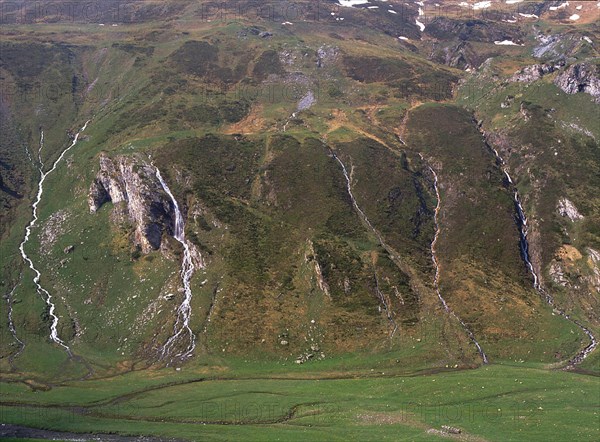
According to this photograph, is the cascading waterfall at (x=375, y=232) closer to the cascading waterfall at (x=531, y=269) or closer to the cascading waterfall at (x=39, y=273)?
the cascading waterfall at (x=531, y=269)

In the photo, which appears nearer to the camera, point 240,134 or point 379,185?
point 379,185

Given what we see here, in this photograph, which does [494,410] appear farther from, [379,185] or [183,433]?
[379,185]

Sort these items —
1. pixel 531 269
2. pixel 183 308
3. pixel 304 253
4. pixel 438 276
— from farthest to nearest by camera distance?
1. pixel 531 269
2. pixel 304 253
3. pixel 438 276
4. pixel 183 308

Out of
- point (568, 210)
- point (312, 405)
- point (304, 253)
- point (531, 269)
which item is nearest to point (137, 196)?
point (304, 253)

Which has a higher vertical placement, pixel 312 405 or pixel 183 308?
pixel 312 405

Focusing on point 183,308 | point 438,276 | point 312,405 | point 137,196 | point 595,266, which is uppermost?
point 312,405

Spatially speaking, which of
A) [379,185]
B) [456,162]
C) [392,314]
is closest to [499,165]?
[456,162]

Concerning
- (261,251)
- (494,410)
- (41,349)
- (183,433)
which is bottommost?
(41,349)

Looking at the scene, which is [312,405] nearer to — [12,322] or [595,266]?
[12,322]
